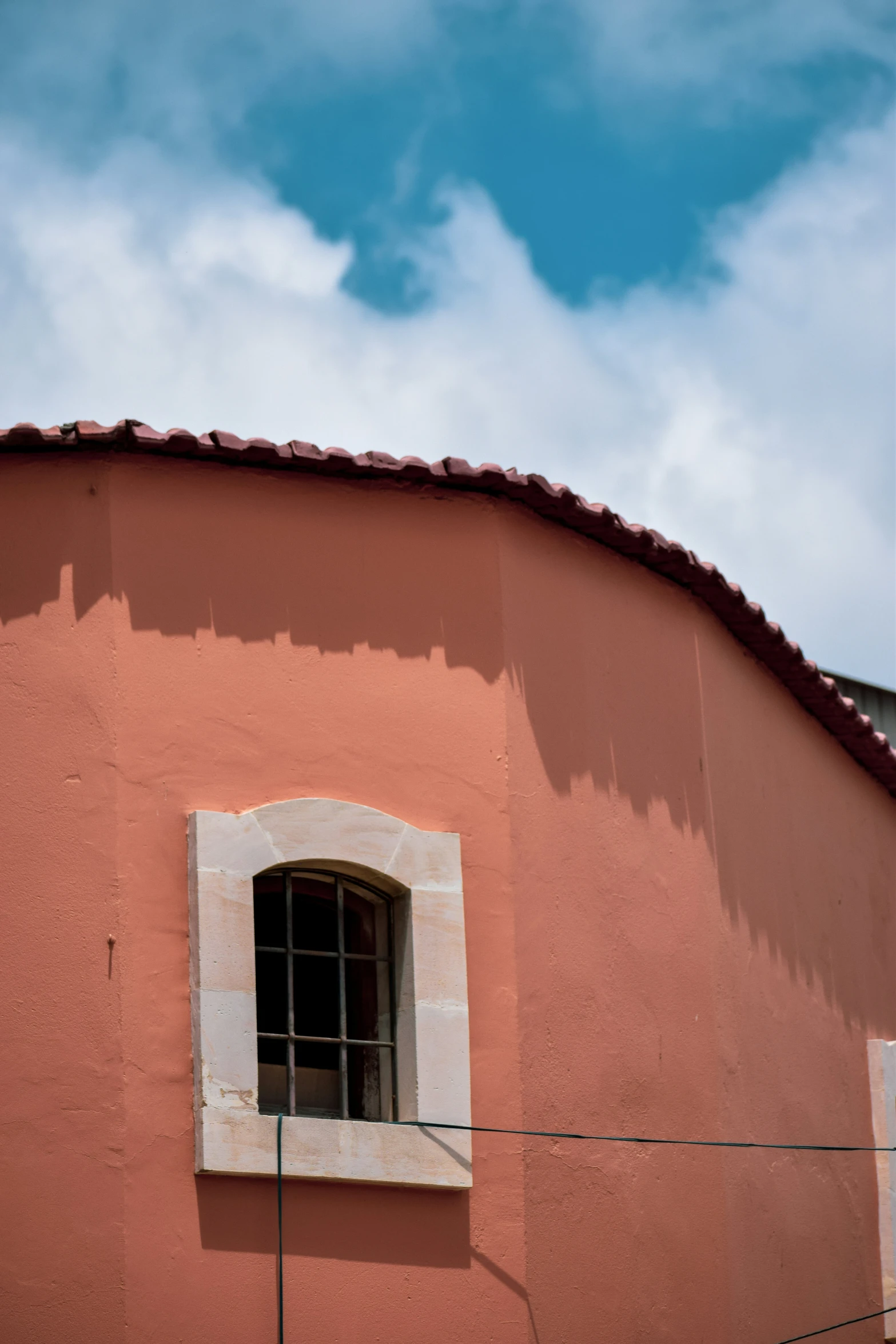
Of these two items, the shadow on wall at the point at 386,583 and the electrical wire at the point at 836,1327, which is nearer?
the shadow on wall at the point at 386,583

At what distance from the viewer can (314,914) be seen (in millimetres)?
10352

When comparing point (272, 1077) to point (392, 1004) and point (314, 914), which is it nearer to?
point (392, 1004)

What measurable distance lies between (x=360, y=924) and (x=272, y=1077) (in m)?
0.91

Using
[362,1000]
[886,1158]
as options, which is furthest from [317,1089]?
[886,1158]

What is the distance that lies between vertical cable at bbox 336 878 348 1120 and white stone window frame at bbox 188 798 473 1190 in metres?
0.17

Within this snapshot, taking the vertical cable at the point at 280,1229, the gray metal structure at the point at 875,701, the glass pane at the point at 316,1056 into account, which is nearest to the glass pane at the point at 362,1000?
the glass pane at the point at 316,1056

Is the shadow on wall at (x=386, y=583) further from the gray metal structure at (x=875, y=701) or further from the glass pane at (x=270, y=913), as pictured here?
the gray metal structure at (x=875, y=701)

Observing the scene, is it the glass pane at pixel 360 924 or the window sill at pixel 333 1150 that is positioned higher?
the glass pane at pixel 360 924

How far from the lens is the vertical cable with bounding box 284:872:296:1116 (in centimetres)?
992

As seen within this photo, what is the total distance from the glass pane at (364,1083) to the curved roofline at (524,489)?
2979mm

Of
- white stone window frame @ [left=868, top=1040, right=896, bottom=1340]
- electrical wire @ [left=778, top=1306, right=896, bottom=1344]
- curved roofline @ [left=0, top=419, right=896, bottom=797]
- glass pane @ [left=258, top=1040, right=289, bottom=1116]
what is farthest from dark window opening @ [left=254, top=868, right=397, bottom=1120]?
white stone window frame @ [left=868, top=1040, right=896, bottom=1340]

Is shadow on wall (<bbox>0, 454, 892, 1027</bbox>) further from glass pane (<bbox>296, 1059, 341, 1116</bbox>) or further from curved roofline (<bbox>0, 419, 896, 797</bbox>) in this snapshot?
glass pane (<bbox>296, 1059, 341, 1116</bbox>)

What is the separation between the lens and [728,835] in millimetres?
12227

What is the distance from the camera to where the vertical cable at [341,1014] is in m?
10.0
